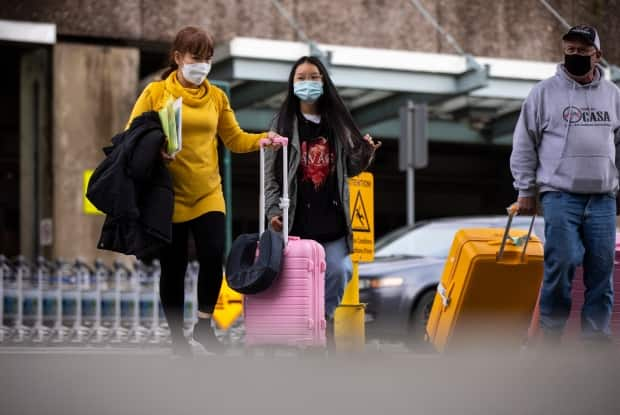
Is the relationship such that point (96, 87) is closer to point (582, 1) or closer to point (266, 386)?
point (582, 1)

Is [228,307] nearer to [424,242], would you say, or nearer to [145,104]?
[424,242]

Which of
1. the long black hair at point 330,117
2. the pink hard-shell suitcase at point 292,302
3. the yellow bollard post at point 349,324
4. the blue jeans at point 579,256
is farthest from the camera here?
the yellow bollard post at point 349,324

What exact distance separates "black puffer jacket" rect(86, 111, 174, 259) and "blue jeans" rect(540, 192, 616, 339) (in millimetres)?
1935

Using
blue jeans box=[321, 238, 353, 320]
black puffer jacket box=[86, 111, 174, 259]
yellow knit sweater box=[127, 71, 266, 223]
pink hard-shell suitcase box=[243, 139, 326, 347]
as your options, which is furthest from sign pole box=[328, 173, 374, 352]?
black puffer jacket box=[86, 111, 174, 259]

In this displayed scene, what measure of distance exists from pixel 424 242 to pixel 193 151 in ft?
20.7

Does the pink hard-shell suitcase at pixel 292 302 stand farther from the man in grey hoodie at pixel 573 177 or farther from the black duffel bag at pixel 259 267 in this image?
the man in grey hoodie at pixel 573 177

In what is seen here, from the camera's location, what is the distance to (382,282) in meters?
11.7

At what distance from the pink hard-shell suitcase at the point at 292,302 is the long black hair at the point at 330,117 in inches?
12.3

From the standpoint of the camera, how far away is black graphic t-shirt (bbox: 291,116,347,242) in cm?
687

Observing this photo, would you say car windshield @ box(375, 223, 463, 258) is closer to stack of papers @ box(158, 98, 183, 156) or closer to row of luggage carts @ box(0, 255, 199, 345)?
row of luggage carts @ box(0, 255, 199, 345)

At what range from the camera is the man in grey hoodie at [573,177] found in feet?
22.3

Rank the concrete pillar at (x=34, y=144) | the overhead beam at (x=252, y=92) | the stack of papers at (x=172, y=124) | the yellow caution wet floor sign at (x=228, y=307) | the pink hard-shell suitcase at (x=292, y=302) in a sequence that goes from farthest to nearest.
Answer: the concrete pillar at (x=34, y=144), the overhead beam at (x=252, y=92), the yellow caution wet floor sign at (x=228, y=307), the pink hard-shell suitcase at (x=292, y=302), the stack of papers at (x=172, y=124)

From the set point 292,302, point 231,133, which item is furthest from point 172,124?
point 292,302

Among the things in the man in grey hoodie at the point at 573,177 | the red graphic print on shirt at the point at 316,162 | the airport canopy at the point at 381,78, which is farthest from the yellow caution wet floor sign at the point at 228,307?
the airport canopy at the point at 381,78
